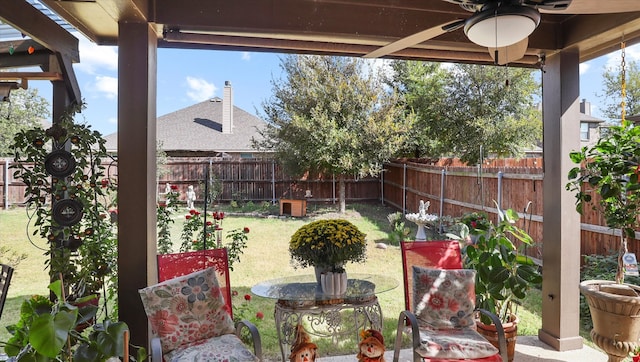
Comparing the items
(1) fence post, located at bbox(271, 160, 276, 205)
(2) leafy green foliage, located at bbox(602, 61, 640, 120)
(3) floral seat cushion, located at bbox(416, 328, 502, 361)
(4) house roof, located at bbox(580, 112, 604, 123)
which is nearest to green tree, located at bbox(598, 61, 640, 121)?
(2) leafy green foliage, located at bbox(602, 61, 640, 120)

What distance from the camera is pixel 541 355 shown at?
2969mm

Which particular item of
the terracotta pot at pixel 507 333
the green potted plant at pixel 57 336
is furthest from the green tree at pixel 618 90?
the green potted plant at pixel 57 336

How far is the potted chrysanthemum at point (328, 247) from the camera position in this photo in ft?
8.18

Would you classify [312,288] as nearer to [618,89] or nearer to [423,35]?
[423,35]

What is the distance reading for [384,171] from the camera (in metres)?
8.46

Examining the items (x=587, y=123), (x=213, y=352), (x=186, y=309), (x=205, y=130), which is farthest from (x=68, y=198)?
(x=587, y=123)

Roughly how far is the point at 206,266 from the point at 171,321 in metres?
0.46

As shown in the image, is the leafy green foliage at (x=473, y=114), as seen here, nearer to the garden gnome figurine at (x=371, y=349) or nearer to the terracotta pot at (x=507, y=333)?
the terracotta pot at (x=507, y=333)

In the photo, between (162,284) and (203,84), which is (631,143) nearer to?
(162,284)

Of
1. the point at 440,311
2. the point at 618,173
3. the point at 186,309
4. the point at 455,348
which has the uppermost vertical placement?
Answer: the point at 618,173

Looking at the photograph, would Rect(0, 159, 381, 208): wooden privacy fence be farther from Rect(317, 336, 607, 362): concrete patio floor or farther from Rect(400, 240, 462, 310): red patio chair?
Rect(400, 240, 462, 310): red patio chair

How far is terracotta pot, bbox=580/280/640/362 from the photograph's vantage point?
2480 millimetres

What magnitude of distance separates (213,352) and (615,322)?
238cm

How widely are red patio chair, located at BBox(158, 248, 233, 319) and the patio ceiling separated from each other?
1.37 metres
